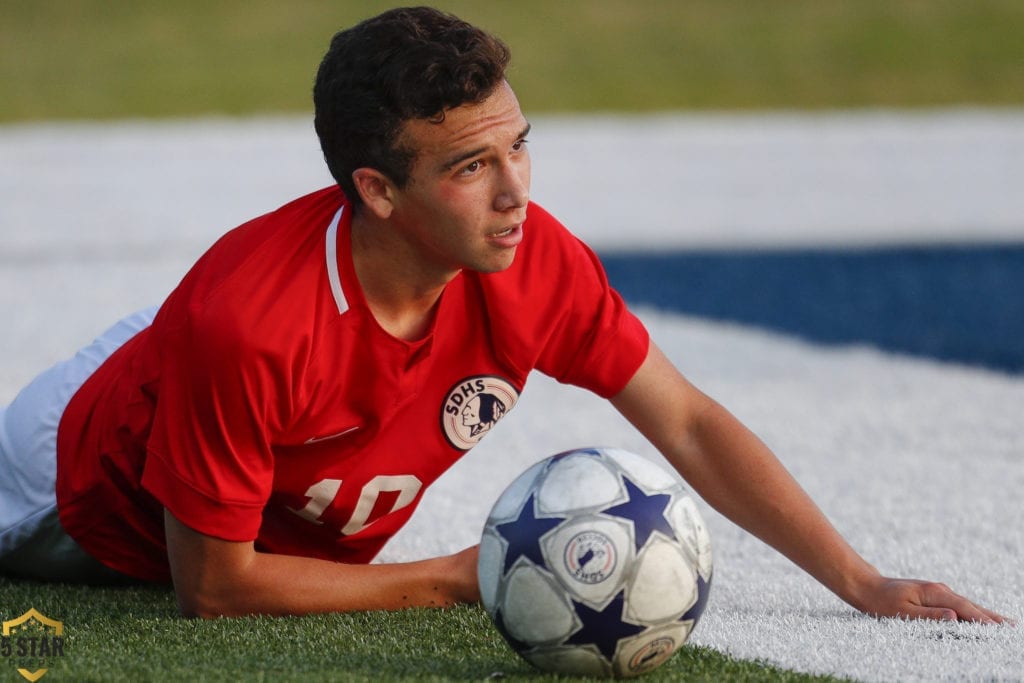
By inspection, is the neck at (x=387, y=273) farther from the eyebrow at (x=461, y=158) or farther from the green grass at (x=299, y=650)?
the green grass at (x=299, y=650)

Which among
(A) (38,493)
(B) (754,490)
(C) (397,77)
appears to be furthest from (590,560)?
(A) (38,493)

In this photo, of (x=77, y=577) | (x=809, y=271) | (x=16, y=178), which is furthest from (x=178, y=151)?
(x=77, y=577)

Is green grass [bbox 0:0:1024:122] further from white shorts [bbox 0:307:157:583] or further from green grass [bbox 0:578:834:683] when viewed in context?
green grass [bbox 0:578:834:683]

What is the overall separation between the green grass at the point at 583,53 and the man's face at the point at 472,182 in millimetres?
16779

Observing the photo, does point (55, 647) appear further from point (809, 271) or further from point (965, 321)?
point (809, 271)

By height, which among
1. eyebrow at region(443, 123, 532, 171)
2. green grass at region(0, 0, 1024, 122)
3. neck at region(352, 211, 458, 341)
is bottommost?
green grass at region(0, 0, 1024, 122)

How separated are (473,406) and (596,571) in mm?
646

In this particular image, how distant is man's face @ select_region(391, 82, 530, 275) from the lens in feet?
9.60

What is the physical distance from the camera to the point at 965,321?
7.91m

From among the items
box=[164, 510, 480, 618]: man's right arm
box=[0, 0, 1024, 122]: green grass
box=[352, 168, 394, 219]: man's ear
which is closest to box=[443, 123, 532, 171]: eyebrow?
box=[352, 168, 394, 219]: man's ear

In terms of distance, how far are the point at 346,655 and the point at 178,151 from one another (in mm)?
12970

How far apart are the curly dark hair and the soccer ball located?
693mm

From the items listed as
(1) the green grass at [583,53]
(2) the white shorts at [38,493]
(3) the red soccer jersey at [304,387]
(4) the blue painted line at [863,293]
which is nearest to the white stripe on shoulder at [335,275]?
(3) the red soccer jersey at [304,387]

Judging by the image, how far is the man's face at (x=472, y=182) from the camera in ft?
9.60
